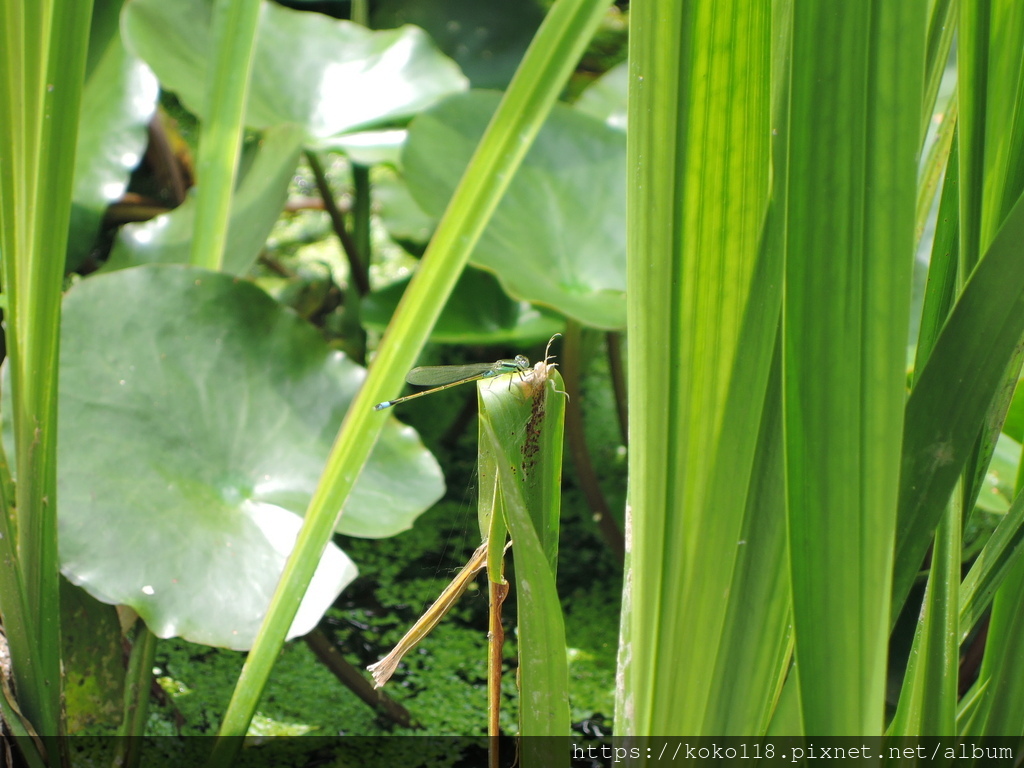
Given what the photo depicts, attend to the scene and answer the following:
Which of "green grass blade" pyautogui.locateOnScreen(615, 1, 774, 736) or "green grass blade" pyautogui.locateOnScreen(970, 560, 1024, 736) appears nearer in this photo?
"green grass blade" pyautogui.locateOnScreen(615, 1, 774, 736)

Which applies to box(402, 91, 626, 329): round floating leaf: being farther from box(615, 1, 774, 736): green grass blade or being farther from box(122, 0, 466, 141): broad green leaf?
box(615, 1, 774, 736): green grass blade

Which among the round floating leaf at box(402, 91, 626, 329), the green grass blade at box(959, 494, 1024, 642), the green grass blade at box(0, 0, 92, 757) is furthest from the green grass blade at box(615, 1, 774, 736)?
the round floating leaf at box(402, 91, 626, 329)

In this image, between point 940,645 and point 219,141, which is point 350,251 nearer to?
point 219,141

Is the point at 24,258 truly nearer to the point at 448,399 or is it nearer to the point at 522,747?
the point at 522,747

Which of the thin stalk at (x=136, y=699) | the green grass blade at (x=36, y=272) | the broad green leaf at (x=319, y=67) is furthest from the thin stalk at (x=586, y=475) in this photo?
the green grass blade at (x=36, y=272)

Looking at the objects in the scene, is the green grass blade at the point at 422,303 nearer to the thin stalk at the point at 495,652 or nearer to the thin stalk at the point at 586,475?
the thin stalk at the point at 495,652

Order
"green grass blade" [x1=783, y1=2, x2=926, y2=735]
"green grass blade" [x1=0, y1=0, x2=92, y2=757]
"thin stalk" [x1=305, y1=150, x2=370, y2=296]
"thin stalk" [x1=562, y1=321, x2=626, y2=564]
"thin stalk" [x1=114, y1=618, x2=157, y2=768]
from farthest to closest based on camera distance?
Answer: "thin stalk" [x1=305, y1=150, x2=370, y2=296]
"thin stalk" [x1=562, y1=321, x2=626, y2=564]
"thin stalk" [x1=114, y1=618, x2=157, y2=768]
"green grass blade" [x1=0, y1=0, x2=92, y2=757]
"green grass blade" [x1=783, y1=2, x2=926, y2=735]
